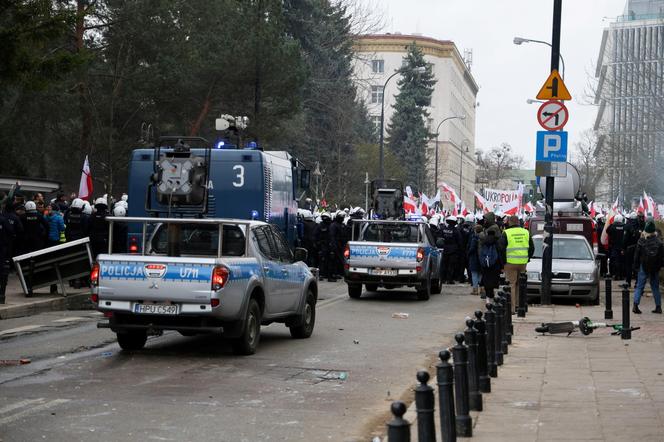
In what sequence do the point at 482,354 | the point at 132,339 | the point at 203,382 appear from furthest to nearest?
the point at 132,339, the point at 203,382, the point at 482,354

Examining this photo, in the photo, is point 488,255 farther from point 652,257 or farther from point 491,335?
point 491,335

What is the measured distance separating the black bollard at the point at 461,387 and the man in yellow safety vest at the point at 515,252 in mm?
12336

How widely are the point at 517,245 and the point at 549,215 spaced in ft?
4.08

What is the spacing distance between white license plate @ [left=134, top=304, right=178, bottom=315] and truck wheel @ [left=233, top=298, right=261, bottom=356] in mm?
942

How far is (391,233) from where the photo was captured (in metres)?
25.0

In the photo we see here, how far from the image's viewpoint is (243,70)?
4275 cm

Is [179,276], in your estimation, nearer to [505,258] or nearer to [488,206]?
[505,258]

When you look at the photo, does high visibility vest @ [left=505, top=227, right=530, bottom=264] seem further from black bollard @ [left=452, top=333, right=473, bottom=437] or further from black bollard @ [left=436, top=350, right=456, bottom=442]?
black bollard @ [left=436, top=350, right=456, bottom=442]

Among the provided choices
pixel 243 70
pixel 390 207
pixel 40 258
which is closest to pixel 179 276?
pixel 40 258

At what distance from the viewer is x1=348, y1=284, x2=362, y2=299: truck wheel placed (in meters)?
24.5

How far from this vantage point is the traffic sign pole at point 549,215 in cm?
2109

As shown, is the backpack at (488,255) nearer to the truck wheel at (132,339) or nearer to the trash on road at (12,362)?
the truck wheel at (132,339)

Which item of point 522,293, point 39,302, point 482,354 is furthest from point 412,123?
point 482,354

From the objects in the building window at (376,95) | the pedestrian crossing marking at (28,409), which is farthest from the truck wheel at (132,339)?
the building window at (376,95)
